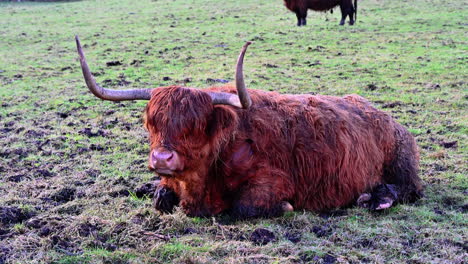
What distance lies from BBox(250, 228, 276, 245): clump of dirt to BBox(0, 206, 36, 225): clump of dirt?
1877 mm

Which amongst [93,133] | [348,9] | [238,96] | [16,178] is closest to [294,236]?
[238,96]

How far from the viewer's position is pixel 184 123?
357 cm

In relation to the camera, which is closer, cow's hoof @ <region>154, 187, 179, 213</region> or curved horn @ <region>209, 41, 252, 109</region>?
curved horn @ <region>209, 41, 252, 109</region>

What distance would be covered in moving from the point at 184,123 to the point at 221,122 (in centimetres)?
33

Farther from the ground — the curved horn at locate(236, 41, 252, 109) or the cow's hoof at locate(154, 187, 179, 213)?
the curved horn at locate(236, 41, 252, 109)

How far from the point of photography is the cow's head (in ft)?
11.5

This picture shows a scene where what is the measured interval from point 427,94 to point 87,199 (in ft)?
20.4

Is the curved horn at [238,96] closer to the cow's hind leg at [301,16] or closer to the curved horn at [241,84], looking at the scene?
the curved horn at [241,84]

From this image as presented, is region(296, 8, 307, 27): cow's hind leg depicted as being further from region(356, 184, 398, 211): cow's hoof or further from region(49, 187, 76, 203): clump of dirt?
region(49, 187, 76, 203): clump of dirt

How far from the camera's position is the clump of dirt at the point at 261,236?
3.44 metres

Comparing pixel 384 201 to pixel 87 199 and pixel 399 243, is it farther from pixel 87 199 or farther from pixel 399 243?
pixel 87 199

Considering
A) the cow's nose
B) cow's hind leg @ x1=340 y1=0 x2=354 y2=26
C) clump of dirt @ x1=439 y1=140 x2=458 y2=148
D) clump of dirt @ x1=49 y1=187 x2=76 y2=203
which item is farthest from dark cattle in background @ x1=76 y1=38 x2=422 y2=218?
cow's hind leg @ x1=340 y1=0 x2=354 y2=26

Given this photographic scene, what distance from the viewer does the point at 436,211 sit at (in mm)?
4125

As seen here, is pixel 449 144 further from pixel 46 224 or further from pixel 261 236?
pixel 46 224
